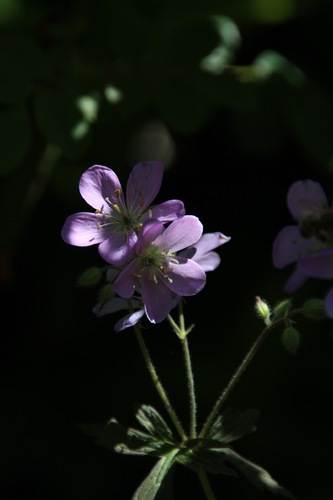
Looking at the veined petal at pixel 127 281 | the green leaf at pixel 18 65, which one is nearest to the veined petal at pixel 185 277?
the veined petal at pixel 127 281

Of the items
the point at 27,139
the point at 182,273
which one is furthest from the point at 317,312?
the point at 27,139

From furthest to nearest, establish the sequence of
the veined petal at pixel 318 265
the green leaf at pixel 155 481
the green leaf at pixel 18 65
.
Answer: the green leaf at pixel 18 65 → the green leaf at pixel 155 481 → the veined petal at pixel 318 265

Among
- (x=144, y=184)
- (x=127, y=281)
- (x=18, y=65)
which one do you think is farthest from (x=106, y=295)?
(x=18, y=65)

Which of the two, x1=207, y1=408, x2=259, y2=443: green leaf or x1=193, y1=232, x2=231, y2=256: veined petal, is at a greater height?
x1=193, y1=232, x2=231, y2=256: veined petal

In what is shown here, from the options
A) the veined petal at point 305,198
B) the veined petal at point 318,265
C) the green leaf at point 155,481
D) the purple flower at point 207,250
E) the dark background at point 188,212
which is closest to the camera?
the veined petal at point 318,265

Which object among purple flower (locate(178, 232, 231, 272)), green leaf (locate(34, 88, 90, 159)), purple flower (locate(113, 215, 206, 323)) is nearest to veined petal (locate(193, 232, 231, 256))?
purple flower (locate(178, 232, 231, 272))

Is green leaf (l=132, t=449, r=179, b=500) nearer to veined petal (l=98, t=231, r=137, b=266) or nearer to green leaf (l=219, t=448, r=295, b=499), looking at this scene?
green leaf (l=219, t=448, r=295, b=499)

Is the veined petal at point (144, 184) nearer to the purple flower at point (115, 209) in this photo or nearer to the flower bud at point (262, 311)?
the purple flower at point (115, 209)
